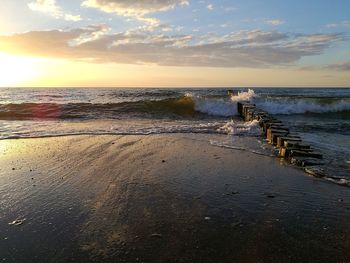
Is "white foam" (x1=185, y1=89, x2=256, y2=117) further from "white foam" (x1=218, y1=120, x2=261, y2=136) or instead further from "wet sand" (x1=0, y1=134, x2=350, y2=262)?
"wet sand" (x1=0, y1=134, x2=350, y2=262)

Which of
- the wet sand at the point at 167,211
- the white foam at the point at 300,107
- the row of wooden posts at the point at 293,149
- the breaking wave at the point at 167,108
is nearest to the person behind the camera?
the wet sand at the point at 167,211

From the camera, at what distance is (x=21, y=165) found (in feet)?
26.1

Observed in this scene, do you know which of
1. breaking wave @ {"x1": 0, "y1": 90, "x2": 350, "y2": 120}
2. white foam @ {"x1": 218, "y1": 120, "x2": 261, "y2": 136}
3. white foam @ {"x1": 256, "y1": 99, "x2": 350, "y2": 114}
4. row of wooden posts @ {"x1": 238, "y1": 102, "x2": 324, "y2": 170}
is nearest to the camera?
row of wooden posts @ {"x1": 238, "y1": 102, "x2": 324, "y2": 170}

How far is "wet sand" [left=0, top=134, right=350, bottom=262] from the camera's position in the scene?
3.98 meters

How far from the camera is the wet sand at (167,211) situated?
13.1 ft

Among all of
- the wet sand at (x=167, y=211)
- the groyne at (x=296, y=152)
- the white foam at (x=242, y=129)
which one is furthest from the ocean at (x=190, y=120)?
the wet sand at (x=167, y=211)

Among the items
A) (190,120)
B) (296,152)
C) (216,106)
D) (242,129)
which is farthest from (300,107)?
(296,152)

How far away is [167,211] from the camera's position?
515 cm

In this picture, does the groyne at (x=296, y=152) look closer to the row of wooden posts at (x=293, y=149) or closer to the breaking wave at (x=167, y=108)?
the row of wooden posts at (x=293, y=149)

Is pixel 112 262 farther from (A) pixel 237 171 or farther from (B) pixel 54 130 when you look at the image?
(B) pixel 54 130

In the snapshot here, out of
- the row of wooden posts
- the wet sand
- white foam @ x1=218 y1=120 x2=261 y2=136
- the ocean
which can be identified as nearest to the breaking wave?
the ocean

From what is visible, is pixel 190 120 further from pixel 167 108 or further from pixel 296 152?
pixel 296 152

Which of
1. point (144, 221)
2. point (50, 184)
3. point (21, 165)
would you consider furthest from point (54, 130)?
point (144, 221)

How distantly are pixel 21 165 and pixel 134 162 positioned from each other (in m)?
2.36
